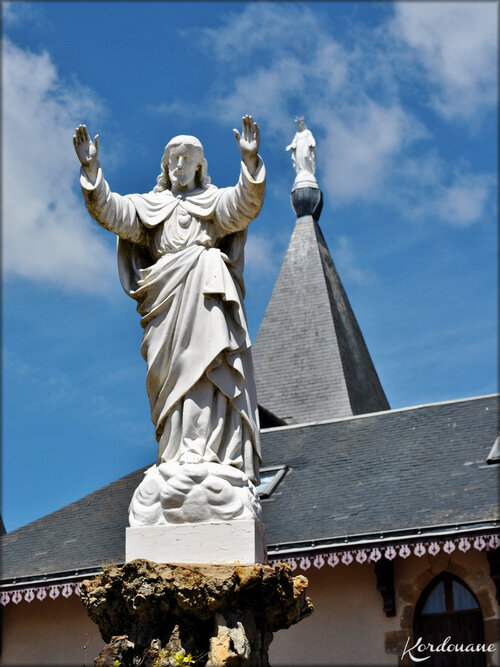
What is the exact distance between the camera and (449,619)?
16078 millimetres

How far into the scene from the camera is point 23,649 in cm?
1814

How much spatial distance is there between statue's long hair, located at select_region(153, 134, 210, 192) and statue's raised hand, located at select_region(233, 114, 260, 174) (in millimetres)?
462

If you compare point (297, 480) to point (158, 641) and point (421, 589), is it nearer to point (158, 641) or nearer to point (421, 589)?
point (421, 589)


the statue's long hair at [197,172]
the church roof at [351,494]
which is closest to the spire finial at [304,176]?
the church roof at [351,494]

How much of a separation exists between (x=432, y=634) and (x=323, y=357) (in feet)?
46.4

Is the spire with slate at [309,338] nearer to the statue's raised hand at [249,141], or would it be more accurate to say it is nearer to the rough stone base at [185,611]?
the statue's raised hand at [249,141]

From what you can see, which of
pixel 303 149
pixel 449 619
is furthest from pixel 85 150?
pixel 303 149

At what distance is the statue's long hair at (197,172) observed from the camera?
7.38 m

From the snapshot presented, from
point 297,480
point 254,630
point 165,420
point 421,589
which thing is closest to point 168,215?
point 165,420

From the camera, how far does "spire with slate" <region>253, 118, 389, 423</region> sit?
28891 mm

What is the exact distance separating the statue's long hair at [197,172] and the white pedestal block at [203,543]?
225cm

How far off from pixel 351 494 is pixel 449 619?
2.45m

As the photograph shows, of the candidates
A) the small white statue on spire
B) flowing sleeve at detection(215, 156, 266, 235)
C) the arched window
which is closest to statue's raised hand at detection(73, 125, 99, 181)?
flowing sleeve at detection(215, 156, 266, 235)

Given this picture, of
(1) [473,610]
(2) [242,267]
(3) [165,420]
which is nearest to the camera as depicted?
(3) [165,420]
